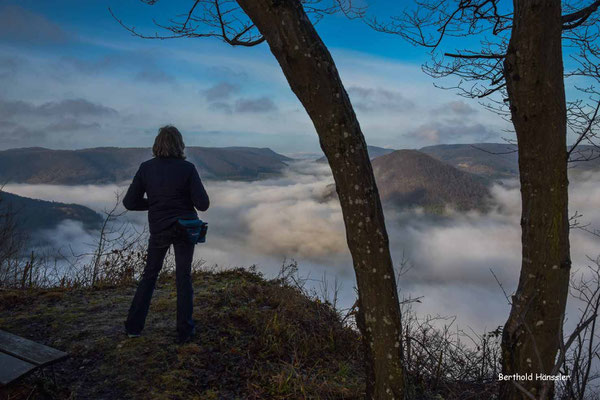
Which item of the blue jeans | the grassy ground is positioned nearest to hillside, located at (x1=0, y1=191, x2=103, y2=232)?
the grassy ground

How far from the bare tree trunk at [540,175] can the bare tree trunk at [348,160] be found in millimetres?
936

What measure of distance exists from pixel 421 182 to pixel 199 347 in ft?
501

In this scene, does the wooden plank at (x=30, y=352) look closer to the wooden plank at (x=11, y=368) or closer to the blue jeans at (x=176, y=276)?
the wooden plank at (x=11, y=368)

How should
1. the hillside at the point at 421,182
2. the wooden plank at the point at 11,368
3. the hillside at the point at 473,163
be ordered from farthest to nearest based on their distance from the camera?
the hillside at the point at 473,163
the hillside at the point at 421,182
the wooden plank at the point at 11,368

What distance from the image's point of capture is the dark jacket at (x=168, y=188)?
379 centimetres

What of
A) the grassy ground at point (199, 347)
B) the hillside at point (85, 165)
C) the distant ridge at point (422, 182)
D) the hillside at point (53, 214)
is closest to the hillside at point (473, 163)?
the distant ridge at point (422, 182)

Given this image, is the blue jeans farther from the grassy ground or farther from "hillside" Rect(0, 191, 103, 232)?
"hillside" Rect(0, 191, 103, 232)

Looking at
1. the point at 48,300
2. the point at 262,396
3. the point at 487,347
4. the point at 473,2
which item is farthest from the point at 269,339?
the point at 473,2

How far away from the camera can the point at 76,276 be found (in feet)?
23.3

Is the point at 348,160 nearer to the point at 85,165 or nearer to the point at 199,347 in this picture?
the point at 199,347

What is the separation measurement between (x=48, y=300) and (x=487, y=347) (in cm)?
545

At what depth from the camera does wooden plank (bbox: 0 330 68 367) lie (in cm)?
279

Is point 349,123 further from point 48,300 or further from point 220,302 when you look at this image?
point 48,300

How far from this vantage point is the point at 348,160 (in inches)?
105
